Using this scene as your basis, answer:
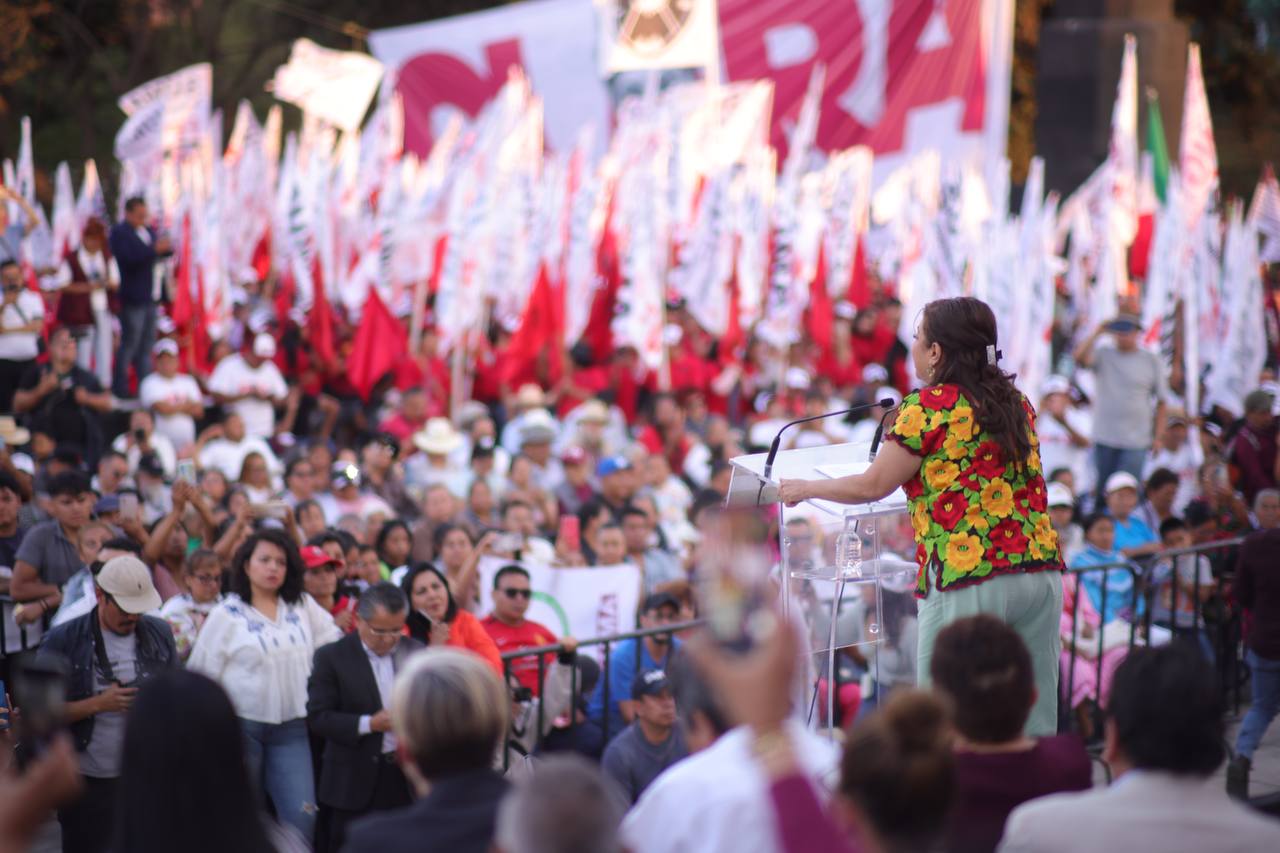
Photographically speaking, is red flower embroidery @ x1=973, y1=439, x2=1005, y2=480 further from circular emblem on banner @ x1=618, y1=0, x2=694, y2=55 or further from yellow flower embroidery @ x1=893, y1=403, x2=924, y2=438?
circular emblem on banner @ x1=618, y1=0, x2=694, y2=55

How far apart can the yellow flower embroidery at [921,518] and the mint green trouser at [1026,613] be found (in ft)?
0.63

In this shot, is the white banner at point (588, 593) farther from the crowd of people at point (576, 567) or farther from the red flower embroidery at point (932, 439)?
the red flower embroidery at point (932, 439)

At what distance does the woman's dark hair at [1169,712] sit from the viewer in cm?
342

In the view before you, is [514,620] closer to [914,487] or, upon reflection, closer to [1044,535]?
[914,487]

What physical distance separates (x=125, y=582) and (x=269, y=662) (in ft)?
2.51

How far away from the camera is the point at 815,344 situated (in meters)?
18.7

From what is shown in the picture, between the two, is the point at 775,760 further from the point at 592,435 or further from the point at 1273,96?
the point at 1273,96

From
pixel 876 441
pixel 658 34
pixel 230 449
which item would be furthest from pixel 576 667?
pixel 658 34

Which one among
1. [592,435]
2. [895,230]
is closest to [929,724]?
[592,435]

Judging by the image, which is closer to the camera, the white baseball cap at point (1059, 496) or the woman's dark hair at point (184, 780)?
the woman's dark hair at point (184, 780)

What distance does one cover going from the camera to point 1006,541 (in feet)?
16.1

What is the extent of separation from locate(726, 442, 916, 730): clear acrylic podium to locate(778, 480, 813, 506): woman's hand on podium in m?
0.22

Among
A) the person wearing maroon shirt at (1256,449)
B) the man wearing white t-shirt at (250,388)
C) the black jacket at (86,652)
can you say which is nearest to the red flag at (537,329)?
the man wearing white t-shirt at (250,388)

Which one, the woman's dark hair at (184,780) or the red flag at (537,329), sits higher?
the red flag at (537,329)
